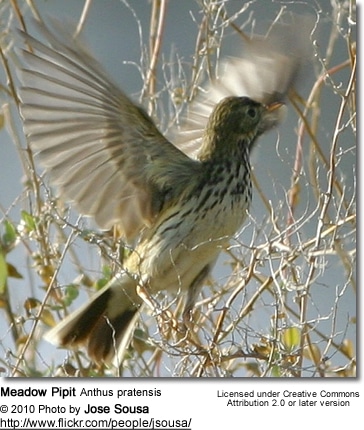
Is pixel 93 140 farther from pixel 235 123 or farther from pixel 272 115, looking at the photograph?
pixel 272 115

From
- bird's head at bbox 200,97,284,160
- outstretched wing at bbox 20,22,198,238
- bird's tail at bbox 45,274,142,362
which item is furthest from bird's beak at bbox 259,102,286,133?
bird's tail at bbox 45,274,142,362

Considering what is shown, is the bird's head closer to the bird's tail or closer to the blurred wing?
the blurred wing

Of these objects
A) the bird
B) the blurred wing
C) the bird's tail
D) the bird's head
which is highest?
the blurred wing

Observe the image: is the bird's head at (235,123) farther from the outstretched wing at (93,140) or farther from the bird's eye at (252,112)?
the outstretched wing at (93,140)

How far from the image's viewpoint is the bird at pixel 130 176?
3.57 metres

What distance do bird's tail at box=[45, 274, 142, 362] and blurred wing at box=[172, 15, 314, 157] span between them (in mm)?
637

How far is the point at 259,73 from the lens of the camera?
13.3ft

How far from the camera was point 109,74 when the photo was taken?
3.57m

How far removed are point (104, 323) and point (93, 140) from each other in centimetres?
59

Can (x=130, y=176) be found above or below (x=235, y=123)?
below

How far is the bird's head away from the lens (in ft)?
12.8

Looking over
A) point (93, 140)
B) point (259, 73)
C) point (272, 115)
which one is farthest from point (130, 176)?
point (259, 73)

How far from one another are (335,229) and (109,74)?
885 mm

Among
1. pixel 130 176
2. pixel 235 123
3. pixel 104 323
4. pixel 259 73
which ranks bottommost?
pixel 104 323
